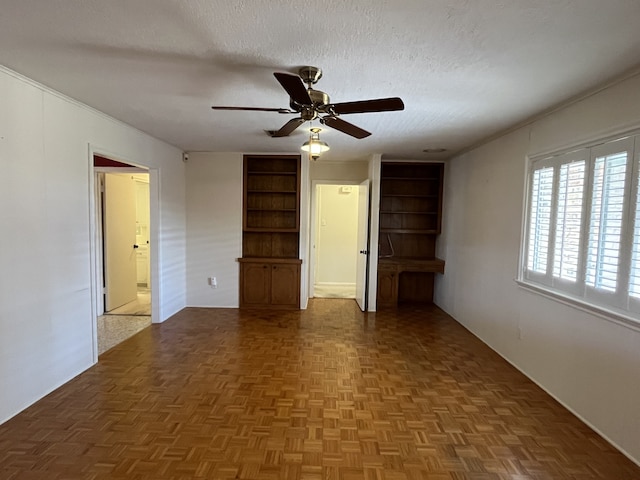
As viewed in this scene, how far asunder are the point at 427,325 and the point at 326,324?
1.35 m

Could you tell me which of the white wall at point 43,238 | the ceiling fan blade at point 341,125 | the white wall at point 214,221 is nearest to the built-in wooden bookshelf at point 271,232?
the white wall at point 214,221

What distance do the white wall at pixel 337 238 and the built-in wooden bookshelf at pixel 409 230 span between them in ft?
4.29

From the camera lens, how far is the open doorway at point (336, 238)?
697 centimetres

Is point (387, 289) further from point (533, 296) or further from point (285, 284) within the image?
point (533, 296)

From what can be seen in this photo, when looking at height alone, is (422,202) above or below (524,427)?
above

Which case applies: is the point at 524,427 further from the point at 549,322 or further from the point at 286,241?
the point at 286,241

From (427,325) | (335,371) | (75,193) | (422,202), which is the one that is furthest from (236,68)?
(422,202)

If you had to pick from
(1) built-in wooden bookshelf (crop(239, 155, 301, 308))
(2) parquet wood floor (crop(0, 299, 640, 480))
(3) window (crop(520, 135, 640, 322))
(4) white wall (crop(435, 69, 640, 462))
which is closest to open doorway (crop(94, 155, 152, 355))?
(2) parquet wood floor (crop(0, 299, 640, 480))

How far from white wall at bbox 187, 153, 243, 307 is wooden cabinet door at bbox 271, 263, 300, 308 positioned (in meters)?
0.57

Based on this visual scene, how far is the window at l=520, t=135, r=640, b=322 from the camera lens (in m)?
2.11

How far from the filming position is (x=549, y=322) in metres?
2.80

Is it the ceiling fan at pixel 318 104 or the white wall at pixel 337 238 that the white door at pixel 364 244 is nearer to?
the white wall at pixel 337 238

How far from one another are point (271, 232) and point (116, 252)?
2252 mm

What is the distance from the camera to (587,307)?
237 centimetres
